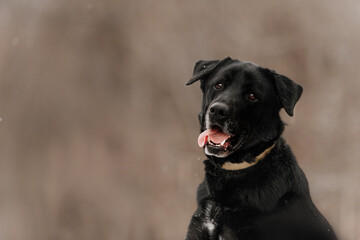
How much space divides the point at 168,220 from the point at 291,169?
6.80m

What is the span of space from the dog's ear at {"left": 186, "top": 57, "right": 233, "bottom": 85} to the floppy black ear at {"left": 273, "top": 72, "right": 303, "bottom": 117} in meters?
0.44

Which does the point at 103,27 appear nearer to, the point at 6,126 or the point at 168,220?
the point at 6,126

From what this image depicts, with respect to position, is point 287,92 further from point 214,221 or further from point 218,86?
point 214,221

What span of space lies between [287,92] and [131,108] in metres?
7.59

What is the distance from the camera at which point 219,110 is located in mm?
3031

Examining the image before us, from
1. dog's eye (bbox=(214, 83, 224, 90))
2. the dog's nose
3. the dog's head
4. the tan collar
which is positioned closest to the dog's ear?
the dog's head

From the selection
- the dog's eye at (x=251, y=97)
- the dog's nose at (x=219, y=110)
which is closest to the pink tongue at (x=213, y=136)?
the dog's nose at (x=219, y=110)

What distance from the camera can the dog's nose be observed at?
3027 millimetres

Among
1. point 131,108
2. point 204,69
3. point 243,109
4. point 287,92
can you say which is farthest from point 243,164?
point 131,108

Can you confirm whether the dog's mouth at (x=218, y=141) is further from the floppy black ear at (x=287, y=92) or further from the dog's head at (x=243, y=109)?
the floppy black ear at (x=287, y=92)

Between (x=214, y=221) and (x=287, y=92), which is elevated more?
(x=287, y=92)

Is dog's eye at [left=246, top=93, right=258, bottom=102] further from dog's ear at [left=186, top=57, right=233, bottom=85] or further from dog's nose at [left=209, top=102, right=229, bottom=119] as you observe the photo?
dog's ear at [left=186, top=57, right=233, bottom=85]

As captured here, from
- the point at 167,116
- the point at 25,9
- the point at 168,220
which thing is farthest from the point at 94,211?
the point at 25,9

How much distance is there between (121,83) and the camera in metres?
10.8
